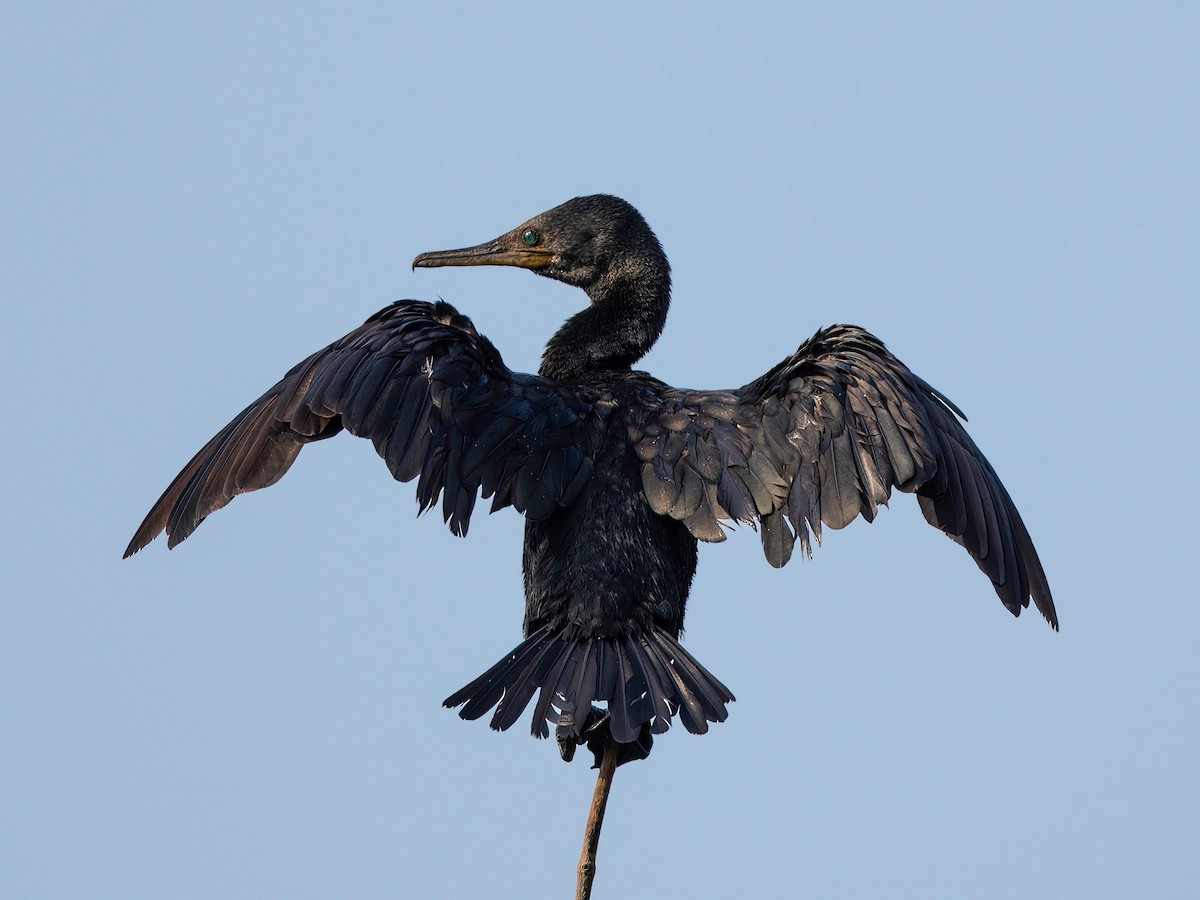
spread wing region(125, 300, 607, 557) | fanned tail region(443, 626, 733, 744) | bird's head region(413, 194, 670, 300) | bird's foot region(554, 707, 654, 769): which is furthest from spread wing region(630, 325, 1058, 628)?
bird's head region(413, 194, 670, 300)

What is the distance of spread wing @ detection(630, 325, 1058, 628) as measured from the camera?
650cm

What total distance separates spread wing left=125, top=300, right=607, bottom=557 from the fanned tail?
532 mm

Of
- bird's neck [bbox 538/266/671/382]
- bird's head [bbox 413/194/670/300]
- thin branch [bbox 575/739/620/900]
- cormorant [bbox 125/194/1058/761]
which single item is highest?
bird's head [bbox 413/194/670/300]

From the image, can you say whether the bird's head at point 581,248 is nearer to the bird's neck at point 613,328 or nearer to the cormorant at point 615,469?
the bird's neck at point 613,328

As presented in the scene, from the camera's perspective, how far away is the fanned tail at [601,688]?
6137mm

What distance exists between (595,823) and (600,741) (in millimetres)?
290

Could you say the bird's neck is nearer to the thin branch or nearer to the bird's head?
the bird's head

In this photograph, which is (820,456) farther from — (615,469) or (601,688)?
(601,688)

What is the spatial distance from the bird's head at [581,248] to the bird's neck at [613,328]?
0.04m

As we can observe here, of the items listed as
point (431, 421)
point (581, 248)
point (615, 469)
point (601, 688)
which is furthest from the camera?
point (581, 248)

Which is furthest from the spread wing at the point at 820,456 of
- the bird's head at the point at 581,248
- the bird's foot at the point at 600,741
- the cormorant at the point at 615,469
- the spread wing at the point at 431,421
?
the bird's head at the point at 581,248

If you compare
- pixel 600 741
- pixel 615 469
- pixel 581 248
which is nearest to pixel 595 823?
pixel 600 741

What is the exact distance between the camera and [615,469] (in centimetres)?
672

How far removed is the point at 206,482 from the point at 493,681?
4.84ft
